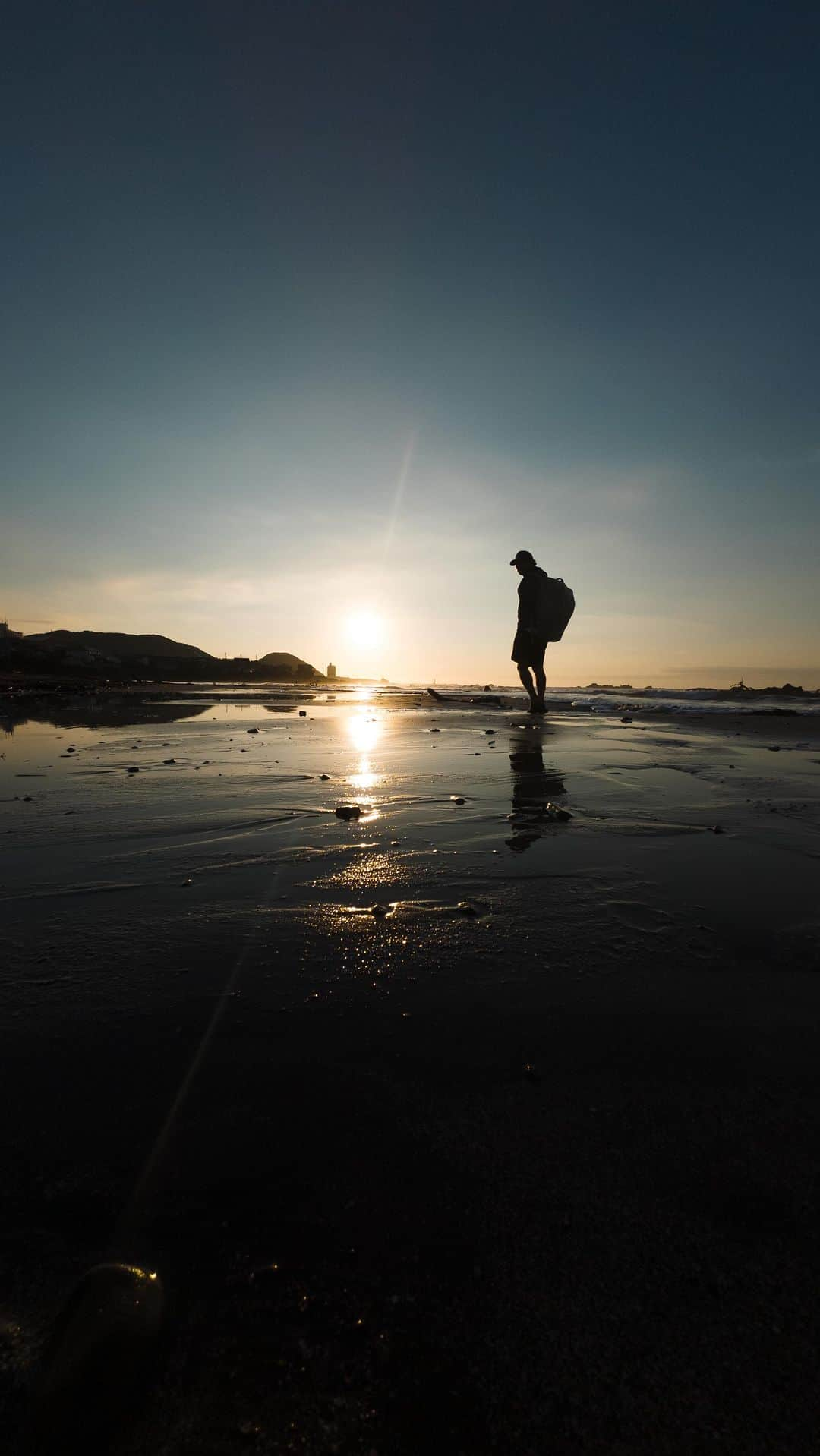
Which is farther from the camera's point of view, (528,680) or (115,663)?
(115,663)

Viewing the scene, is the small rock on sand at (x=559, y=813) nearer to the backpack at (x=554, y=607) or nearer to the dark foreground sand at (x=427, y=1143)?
the dark foreground sand at (x=427, y=1143)

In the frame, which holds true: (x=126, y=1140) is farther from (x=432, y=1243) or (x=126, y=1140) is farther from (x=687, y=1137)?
(x=687, y=1137)

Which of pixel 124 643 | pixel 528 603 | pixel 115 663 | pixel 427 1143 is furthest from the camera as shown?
pixel 124 643

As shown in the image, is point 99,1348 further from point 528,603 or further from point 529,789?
point 528,603

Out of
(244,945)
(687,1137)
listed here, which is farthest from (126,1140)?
(687,1137)

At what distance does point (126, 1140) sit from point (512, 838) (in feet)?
10.7

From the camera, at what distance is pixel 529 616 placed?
69.4ft

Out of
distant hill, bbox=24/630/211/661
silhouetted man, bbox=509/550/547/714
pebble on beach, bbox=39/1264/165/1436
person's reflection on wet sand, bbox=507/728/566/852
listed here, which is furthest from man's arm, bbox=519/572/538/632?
distant hill, bbox=24/630/211/661

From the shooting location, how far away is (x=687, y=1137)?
149cm

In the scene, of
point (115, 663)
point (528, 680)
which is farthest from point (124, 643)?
point (528, 680)

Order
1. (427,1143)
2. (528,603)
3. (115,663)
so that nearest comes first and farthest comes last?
1. (427,1143)
2. (528,603)
3. (115,663)

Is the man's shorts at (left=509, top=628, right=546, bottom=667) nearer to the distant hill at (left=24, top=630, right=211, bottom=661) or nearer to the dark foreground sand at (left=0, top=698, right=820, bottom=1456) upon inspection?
the dark foreground sand at (left=0, top=698, right=820, bottom=1456)

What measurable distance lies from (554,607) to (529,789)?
17.3 m

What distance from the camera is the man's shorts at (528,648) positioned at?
21156 millimetres
